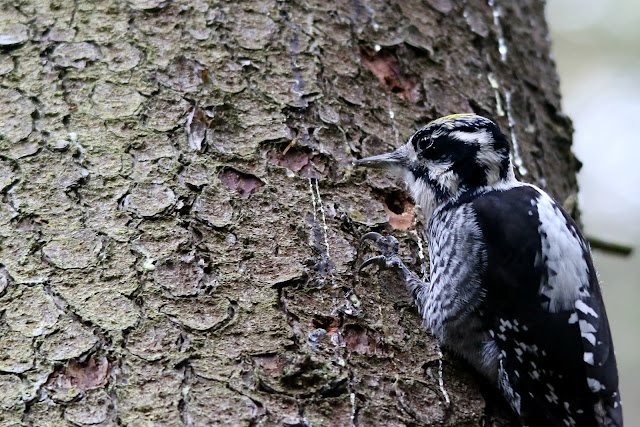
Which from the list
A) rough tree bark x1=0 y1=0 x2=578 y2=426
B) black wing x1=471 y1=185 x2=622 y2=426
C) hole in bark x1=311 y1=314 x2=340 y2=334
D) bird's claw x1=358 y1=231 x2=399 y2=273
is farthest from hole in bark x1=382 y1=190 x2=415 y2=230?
hole in bark x1=311 y1=314 x2=340 y2=334

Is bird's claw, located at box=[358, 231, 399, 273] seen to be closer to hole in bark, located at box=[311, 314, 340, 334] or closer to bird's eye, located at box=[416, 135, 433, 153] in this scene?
hole in bark, located at box=[311, 314, 340, 334]

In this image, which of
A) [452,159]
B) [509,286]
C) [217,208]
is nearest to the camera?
[217,208]

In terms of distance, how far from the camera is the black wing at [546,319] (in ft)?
6.83

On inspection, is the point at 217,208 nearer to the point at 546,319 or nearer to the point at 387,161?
the point at 387,161

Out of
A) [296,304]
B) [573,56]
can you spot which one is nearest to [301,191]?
[296,304]

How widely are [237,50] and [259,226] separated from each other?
664mm

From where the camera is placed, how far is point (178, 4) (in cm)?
249

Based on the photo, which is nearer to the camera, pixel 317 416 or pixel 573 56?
pixel 317 416

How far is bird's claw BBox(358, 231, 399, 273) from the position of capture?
2135mm

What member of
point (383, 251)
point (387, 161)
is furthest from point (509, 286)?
point (387, 161)

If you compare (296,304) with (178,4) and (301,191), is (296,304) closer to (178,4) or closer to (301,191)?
(301,191)

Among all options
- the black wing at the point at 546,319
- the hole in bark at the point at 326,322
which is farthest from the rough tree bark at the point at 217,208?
the black wing at the point at 546,319

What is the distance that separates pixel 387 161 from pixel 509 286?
53 centimetres

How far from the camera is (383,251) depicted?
2189mm
